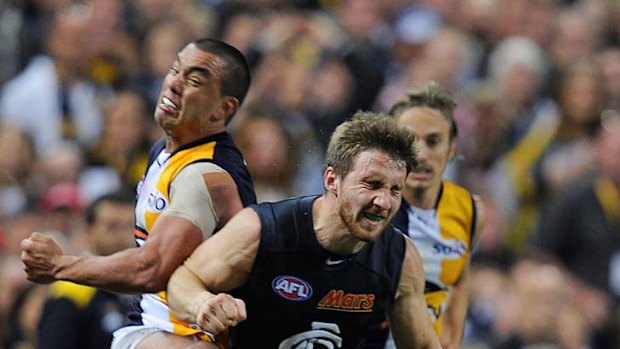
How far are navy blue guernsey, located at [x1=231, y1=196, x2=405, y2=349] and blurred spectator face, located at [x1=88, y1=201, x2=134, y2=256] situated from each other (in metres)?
2.77

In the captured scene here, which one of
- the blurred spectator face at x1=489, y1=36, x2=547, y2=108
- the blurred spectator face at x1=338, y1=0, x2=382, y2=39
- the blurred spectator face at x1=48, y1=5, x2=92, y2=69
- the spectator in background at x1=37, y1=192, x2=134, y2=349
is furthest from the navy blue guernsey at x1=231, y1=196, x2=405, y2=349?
the blurred spectator face at x1=338, y1=0, x2=382, y2=39

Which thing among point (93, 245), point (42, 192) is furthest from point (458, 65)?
point (93, 245)

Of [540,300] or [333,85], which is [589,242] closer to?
[540,300]

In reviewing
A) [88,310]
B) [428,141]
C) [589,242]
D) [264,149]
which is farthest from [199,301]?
[589,242]

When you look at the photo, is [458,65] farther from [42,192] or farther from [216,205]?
[216,205]

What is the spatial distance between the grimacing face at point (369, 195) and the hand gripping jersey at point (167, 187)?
0.67 m

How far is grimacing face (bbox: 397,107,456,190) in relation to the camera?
25.8ft

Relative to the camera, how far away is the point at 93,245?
31.9 feet

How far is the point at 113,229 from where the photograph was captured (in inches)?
378

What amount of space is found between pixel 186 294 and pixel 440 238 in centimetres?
207

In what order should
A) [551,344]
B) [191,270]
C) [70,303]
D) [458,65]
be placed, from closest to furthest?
[191,270], [70,303], [551,344], [458,65]

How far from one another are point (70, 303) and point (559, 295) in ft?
13.0

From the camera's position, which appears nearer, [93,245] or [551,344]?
[93,245]

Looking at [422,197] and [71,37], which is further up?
[71,37]
